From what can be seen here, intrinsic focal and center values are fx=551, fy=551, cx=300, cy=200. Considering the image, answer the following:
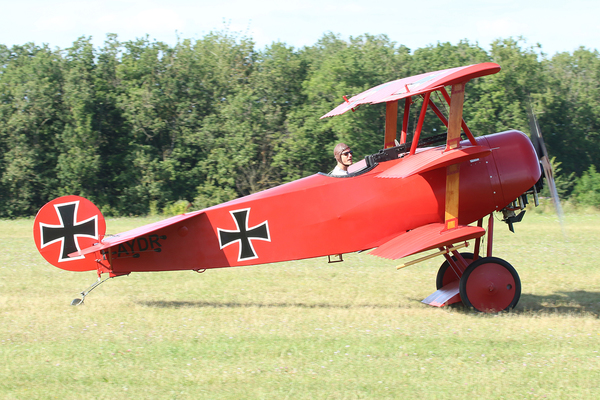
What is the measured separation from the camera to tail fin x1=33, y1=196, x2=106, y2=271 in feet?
23.8

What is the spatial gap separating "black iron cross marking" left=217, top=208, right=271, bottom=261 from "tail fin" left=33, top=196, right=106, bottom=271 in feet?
5.56

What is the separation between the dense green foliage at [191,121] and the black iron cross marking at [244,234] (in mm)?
17660

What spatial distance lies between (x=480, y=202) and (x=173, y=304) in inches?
180

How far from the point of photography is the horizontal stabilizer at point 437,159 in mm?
6621

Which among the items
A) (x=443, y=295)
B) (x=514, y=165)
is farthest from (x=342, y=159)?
(x=443, y=295)

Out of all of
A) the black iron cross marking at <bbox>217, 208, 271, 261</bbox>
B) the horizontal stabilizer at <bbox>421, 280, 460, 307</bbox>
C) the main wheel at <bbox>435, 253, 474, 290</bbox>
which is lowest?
the horizontal stabilizer at <bbox>421, 280, 460, 307</bbox>

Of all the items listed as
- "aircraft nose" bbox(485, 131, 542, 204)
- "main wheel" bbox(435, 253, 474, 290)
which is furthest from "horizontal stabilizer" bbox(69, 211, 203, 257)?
"aircraft nose" bbox(485, 131, 542, 204)

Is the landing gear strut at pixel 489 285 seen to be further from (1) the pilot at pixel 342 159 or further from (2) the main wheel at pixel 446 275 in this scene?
(1) the pilot at pixel 342 159

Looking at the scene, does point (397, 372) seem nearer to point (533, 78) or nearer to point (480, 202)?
point (480, 202)

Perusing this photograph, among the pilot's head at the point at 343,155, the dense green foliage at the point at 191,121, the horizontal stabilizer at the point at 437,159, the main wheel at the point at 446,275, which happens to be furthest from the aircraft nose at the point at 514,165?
the dense green foliage at the point at 191,121

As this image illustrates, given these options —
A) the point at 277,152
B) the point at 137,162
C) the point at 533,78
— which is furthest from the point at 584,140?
the point at 137,162

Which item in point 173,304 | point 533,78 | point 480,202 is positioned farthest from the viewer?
point 533,78

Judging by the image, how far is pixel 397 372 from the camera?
5223mm

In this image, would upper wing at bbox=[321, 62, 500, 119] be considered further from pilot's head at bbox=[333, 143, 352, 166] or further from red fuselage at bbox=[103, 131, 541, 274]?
red fuselage at bbox=[103, 131, 541, 274]
